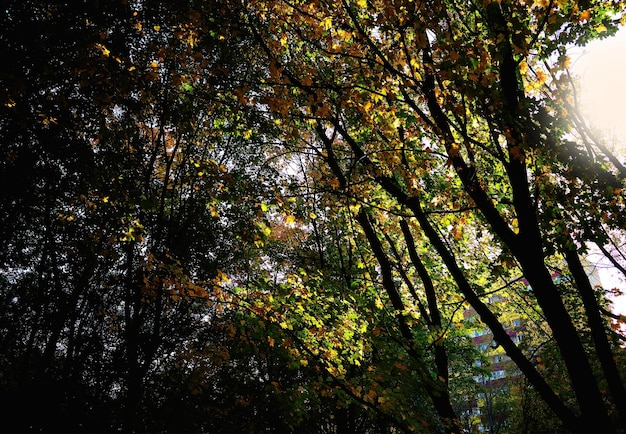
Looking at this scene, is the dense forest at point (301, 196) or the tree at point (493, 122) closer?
the tree at point (493, 122)

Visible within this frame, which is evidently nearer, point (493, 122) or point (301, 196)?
point (493, 122)

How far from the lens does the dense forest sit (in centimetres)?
447

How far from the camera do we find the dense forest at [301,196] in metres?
4.47

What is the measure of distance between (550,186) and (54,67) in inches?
320

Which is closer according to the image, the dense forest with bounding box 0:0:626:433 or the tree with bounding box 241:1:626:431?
the tree with bounding box 241:1:626:431

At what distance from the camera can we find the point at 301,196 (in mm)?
6961

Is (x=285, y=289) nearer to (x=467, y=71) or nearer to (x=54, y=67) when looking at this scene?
(x=467, y=71)

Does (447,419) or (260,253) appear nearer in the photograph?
(447,419)

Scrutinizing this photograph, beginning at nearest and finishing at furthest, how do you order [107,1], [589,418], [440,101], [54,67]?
[589,418]
[440,101]
[54,67]
[107,1]

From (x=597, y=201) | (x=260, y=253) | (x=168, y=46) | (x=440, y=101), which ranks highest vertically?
(x=168, y=46)

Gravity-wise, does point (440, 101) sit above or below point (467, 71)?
above

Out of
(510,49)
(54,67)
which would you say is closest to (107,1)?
→ (54,67)

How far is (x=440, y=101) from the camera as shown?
17.4 feet

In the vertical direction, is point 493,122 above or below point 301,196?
below
